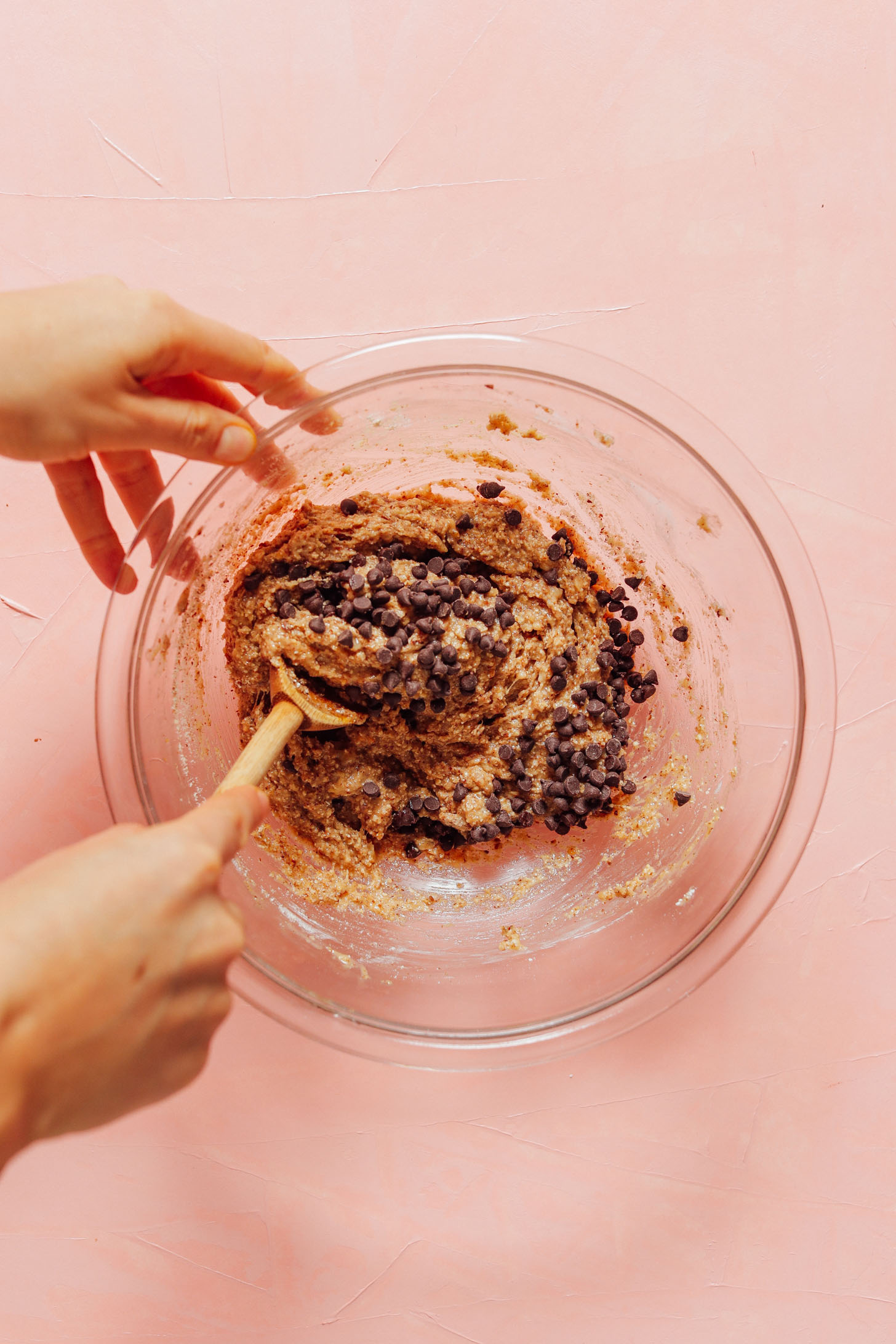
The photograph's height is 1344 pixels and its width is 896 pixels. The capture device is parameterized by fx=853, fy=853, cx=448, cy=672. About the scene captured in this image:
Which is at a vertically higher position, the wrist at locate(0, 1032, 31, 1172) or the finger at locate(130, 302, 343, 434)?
the finger at locate(130, 302, 343, 434)

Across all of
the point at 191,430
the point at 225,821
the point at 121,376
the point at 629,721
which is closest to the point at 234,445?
the point at 191,430

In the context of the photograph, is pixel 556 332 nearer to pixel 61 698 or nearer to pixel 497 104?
pixel 497 104

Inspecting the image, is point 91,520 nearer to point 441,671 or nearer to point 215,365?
point 215,365

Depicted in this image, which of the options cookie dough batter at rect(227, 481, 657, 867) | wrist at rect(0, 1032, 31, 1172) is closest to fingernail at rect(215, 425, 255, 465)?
cookie dough batter at rect(227, 481, 657, 867)

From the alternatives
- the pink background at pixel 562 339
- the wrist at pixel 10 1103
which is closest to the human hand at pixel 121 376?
the pink background at pixel 562 339

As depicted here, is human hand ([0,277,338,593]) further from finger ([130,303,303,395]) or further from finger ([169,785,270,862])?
finger ([169,785,270,862])

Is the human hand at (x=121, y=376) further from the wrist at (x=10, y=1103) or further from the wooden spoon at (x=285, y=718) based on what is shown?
the wrist at (x=10, y=1103)

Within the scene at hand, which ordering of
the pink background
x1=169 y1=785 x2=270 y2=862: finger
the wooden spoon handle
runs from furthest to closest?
1. the pink background
2. the wooden spoon handle
3. x1=169 y1=785 x2=270 y2=862: finger
